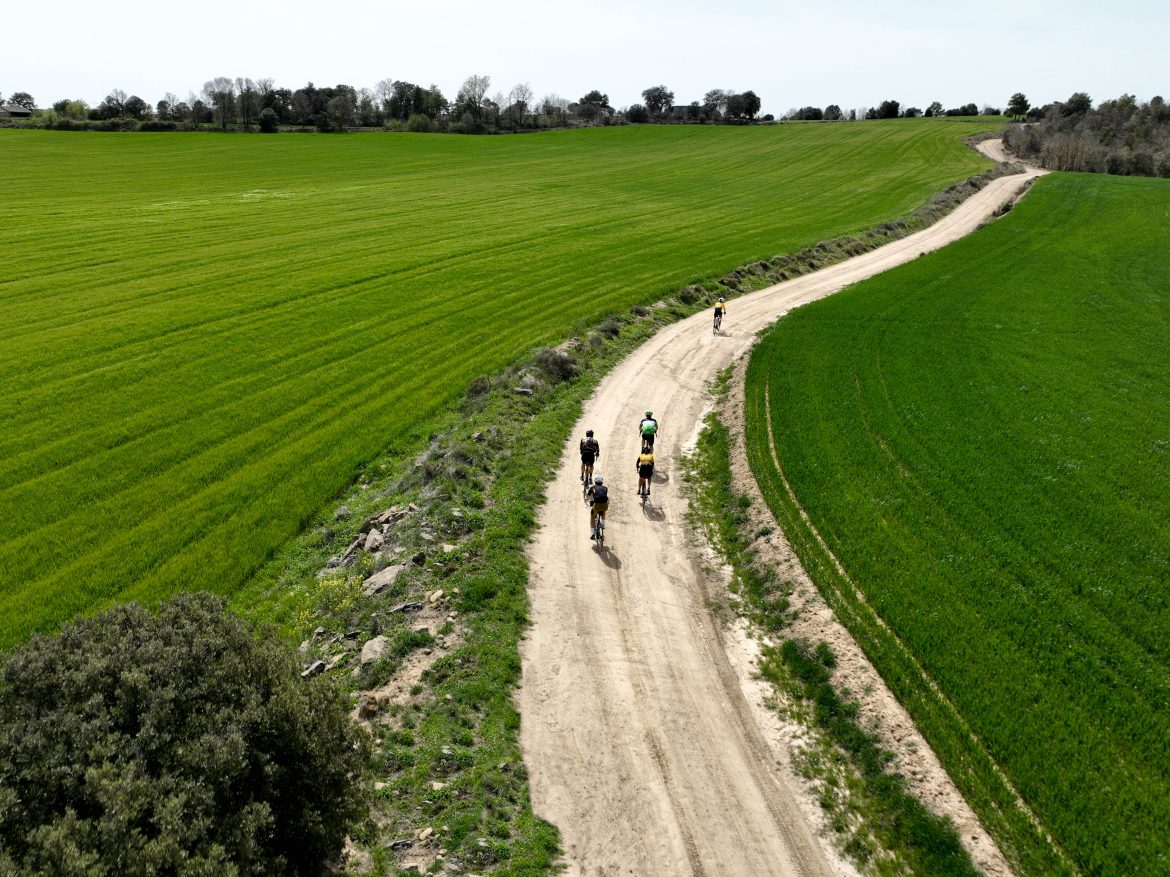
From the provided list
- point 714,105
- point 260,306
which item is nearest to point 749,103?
point 714,105

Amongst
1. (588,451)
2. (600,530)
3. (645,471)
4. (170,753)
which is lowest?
(600,530)

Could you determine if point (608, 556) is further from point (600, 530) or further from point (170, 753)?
point (170, 753)

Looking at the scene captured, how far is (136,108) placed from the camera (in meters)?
154

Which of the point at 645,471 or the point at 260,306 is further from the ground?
the point at 260,306

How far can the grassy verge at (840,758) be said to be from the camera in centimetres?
1156

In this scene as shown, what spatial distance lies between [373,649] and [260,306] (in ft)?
108

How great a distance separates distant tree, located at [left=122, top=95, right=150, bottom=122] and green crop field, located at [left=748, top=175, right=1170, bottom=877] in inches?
6770

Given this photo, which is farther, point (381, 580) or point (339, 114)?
point (339, 114)

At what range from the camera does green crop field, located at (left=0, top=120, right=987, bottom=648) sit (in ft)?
70.2

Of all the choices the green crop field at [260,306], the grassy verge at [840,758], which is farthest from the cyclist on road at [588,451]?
the green crop field at [260,306]

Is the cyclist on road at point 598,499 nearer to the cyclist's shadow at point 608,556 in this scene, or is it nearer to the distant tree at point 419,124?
the cyclist's shadow at point 608,556

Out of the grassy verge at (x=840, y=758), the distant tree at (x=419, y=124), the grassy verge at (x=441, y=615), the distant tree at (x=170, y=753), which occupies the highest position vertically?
the distant tree at (x=419, y=124)

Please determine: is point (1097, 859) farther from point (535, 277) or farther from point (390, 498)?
point (535, 277)

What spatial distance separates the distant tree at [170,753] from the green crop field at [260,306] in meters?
9.80
